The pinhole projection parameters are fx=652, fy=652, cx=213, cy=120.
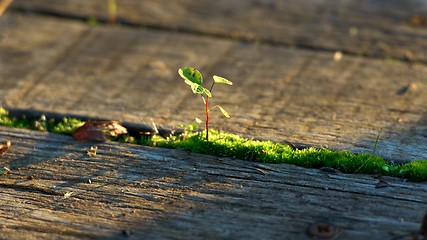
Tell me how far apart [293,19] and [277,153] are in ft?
6.35

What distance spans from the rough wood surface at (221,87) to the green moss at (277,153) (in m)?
0.12

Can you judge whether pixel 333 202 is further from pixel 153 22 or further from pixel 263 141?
pixel 153 22

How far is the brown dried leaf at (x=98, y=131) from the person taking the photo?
3.06 metres

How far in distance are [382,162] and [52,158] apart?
145 centimetres

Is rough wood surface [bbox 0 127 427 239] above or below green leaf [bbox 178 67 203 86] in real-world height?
below

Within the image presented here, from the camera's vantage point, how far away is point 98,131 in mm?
3090

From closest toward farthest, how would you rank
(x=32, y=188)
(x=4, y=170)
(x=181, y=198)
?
(x=181, y=198), (x=32, y=188), (x=4, y=170)

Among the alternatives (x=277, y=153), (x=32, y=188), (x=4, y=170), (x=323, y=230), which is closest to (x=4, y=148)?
(x=4, y=170)

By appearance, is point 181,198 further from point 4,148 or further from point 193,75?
point 4,148

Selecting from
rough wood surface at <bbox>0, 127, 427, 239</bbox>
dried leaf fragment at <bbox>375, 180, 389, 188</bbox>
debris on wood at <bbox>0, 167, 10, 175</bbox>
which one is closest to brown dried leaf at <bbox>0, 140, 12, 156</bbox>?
rough wood surface at <bbox>0, 127, 427, 239</bbox>

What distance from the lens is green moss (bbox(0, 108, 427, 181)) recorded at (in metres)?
2.72

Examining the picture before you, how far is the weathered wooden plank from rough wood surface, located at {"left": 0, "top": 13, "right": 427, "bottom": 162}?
0.14 meters

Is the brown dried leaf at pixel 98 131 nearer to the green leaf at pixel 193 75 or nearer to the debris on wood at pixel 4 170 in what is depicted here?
the debris on wood at pixel 4 170

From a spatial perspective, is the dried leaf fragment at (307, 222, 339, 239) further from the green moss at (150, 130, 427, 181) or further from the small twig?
the small twig
